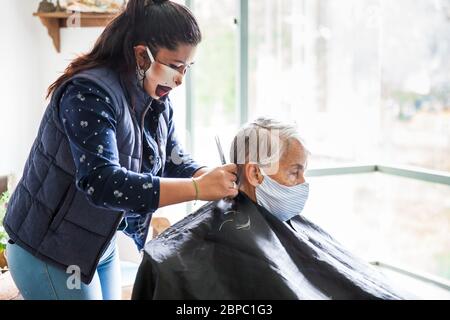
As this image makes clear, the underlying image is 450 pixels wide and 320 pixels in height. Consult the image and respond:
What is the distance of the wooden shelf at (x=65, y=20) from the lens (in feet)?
8.48

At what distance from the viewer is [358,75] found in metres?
3.02

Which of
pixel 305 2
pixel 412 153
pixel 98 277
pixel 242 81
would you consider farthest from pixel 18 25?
pixel 412 153

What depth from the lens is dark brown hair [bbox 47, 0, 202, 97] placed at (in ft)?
4.57

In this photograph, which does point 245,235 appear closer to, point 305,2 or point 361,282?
point 361,282

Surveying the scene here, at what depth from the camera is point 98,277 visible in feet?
4.83

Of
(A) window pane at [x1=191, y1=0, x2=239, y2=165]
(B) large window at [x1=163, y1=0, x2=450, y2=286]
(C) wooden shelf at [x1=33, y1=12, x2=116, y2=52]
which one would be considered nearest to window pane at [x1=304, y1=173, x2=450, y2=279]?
(B) large window at [x1=163, y1=0, x2=450, y2=286]

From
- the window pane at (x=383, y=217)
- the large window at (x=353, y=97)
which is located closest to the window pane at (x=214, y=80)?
the large window at (x=353, y=97)

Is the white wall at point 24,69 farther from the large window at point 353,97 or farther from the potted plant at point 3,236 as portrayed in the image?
the large window at point 353,97

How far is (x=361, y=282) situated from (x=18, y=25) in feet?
6.44

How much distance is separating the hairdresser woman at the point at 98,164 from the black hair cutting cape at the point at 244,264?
0.13 m

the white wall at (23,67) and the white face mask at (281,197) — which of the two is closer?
the white face mask at (281,197)

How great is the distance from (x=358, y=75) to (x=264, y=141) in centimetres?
161

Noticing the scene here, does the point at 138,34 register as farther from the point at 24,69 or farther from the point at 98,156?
the point at 24,69

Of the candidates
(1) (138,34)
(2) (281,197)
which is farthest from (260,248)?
(1) (138,34)
